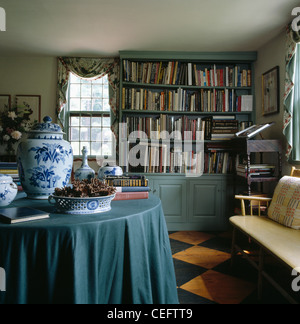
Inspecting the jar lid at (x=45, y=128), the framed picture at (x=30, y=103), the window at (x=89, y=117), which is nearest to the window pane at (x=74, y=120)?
the window at (x=89, y=117)

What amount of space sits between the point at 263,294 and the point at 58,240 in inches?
70.0

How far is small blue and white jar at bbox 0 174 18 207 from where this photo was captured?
1101 mm

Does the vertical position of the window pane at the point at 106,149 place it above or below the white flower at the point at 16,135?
below

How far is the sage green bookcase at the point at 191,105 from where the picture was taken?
→ 381 centimetres

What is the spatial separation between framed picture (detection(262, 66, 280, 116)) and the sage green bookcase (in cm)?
35

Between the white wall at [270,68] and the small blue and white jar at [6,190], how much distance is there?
2.86 meters

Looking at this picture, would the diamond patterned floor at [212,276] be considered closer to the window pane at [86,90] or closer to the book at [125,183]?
the book at [125,183]

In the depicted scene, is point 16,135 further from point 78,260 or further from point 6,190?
point 78,260

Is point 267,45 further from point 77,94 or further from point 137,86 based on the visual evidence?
point 77,94

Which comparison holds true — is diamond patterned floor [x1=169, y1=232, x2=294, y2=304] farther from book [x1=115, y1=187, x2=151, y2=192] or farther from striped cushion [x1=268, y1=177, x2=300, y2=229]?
book [x1=115, y1=187, x2=151, y2=192]

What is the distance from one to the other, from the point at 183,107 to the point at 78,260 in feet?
10.8

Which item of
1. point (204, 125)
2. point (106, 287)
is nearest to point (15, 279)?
point (106, 287)

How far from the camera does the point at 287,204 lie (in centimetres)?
228

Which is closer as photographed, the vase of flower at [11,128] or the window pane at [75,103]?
the vase of flower at [11,128]
